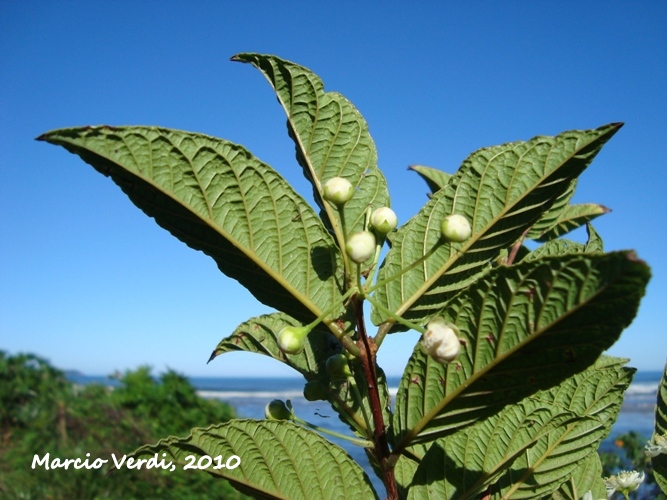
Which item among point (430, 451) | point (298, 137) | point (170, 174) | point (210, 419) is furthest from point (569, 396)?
point (210, 419)

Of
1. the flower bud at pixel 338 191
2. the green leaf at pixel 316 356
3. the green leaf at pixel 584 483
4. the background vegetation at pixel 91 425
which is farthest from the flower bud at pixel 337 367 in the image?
the background vegetation at pixel 91 425

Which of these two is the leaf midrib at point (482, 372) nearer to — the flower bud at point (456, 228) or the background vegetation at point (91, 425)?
the flower bud at point (456, 228)

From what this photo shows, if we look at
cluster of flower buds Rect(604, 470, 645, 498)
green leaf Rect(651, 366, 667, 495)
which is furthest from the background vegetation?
green leaf Rect(651, 366, 667, 495)

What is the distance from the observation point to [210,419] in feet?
31.7

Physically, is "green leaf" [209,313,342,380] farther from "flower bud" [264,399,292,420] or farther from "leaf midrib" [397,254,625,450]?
"leaf midrib" [397,254,625,450]

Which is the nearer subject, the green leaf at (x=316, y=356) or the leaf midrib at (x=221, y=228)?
the leaf midrib at (x=221, y=228)

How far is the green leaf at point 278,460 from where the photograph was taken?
3.23 ft

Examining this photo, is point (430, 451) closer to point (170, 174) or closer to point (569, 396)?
point (569, 396)

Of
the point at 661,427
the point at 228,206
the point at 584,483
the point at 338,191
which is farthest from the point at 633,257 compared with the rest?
the point at 661,427

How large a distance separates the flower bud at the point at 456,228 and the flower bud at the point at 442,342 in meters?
0.14

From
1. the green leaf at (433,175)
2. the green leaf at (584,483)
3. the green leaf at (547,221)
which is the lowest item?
the green leaf at (584,483)

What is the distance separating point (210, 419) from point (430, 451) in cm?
911

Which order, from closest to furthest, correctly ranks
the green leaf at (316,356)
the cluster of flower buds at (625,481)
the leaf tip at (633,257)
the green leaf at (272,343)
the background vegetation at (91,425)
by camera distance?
the leaf tip at (633,257) → the green leaf at (316,356) → the green leaf at (272,343) → the cluster of flower buds at (625,481) → the background vegetation at (91,425)

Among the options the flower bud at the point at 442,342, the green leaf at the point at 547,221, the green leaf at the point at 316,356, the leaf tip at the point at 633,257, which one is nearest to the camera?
the leaf tip at the point at 633,257
